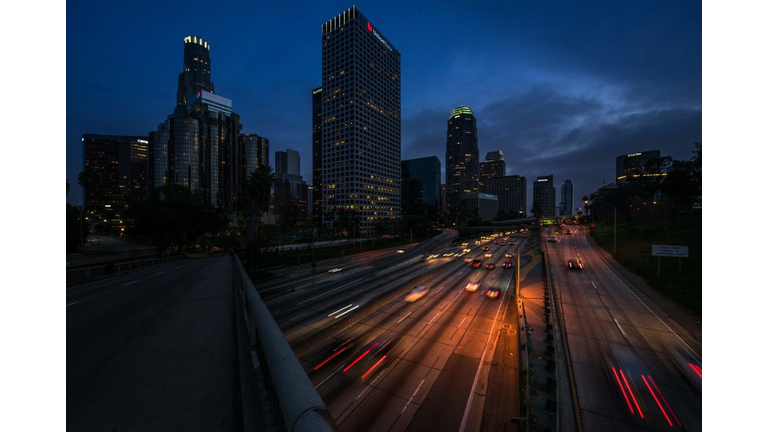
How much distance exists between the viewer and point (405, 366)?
15977mm

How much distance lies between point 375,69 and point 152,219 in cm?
13174

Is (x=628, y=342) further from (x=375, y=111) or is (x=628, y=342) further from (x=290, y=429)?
(x=375, y=111)

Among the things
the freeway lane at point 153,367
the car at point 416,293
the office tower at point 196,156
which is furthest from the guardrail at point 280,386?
the office tower at point 196,156

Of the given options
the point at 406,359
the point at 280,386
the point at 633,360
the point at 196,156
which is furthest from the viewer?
the point at 196,156

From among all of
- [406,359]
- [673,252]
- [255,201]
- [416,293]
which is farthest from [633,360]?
[255,201]

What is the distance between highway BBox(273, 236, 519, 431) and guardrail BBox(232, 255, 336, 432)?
11.1 m

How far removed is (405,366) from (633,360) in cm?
1427

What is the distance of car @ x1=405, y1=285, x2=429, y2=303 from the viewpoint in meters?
28.0

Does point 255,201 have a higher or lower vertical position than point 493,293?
higher

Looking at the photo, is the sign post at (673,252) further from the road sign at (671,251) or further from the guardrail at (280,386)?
the guardrail at (280,386)

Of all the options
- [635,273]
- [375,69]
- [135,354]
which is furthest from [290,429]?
[375,69]

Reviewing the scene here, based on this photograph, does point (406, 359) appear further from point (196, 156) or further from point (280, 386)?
point (196, 156)

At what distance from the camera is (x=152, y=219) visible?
153 feet

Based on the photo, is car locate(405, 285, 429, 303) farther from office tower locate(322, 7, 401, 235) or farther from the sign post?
office tower locate(322, 7, 401, 235)
